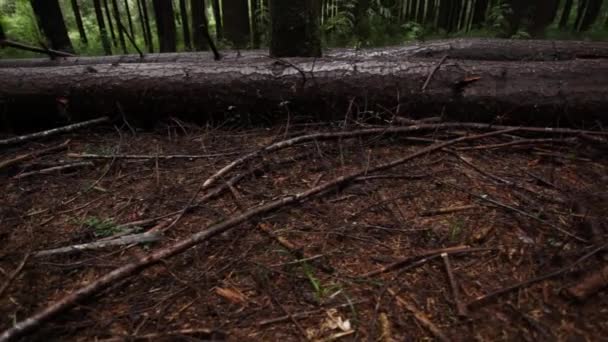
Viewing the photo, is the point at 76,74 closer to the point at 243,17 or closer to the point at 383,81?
the point at 383,81

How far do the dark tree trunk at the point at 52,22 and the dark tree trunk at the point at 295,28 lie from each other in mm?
6019

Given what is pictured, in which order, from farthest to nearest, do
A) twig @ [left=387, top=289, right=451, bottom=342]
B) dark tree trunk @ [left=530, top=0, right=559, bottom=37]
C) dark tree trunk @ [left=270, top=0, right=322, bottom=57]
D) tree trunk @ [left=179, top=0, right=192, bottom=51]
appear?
1. tree trunk @ [left=179, top=0, right=192, bottom=51]
2. dark tree trunk @ [left=530, top=0, right=559, bottom=37]
3. dark tree trunk @ [left=270, top=0, right=322, bottom=57]
4. twig @ [left=387, top=289, right=451, bottom=342]

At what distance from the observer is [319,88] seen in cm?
337

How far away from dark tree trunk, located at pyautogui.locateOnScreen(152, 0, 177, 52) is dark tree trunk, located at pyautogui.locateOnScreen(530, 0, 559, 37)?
8921 mm

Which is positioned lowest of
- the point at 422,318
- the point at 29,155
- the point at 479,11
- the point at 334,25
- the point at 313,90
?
the point at 422,318

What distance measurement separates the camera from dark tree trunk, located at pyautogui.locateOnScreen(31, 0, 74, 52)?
7340 millimetres

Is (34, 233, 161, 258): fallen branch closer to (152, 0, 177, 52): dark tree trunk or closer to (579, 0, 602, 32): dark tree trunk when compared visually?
(152, 0, 177, 52): dark tree trunk

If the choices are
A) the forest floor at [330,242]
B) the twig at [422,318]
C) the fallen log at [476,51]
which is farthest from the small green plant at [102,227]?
the fallen log at [476,51]

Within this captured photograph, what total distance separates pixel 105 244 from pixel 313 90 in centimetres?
220

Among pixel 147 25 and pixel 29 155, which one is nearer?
pixel 29 155

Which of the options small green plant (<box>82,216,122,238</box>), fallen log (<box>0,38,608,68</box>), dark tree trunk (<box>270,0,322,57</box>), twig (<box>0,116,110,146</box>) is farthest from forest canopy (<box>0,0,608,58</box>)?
small green plant (<box>82,216,122,238</box>)

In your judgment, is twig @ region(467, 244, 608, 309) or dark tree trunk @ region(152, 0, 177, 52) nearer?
twig @ region(467, 244, 608, 309)

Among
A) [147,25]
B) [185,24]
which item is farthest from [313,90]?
[147,25]

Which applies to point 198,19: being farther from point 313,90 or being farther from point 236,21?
point 313,90
